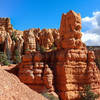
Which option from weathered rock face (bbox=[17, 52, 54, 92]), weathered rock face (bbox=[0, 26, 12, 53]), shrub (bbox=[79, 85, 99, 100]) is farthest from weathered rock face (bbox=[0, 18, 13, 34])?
shrub (bbox=[79, 85, 99, 100])

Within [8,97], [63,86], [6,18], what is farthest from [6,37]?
[8,97]

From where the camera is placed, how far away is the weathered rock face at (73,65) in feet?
61.7

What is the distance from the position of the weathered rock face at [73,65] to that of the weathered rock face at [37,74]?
4.50 ft

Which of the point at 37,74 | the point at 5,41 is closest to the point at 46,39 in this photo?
the point at 5,41

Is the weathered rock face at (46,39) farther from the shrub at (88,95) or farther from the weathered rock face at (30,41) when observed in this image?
the shrub at (88,95)

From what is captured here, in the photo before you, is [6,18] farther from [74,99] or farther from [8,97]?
[8,97]

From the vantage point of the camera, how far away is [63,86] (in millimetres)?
18875

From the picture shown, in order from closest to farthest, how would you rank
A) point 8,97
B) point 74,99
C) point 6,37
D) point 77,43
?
point 8,97 → point 74,99 → point 77,43 → point 6,37

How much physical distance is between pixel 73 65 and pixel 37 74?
4.49 m

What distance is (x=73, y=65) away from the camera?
19.5 meters

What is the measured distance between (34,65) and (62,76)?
12.5 ft

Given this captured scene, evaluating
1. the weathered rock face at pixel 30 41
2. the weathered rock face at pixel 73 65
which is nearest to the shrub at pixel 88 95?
the weathered rock face at pixel 73 65

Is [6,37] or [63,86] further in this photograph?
[6,37]

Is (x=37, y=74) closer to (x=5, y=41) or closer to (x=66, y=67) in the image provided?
(x=66, y=67)
